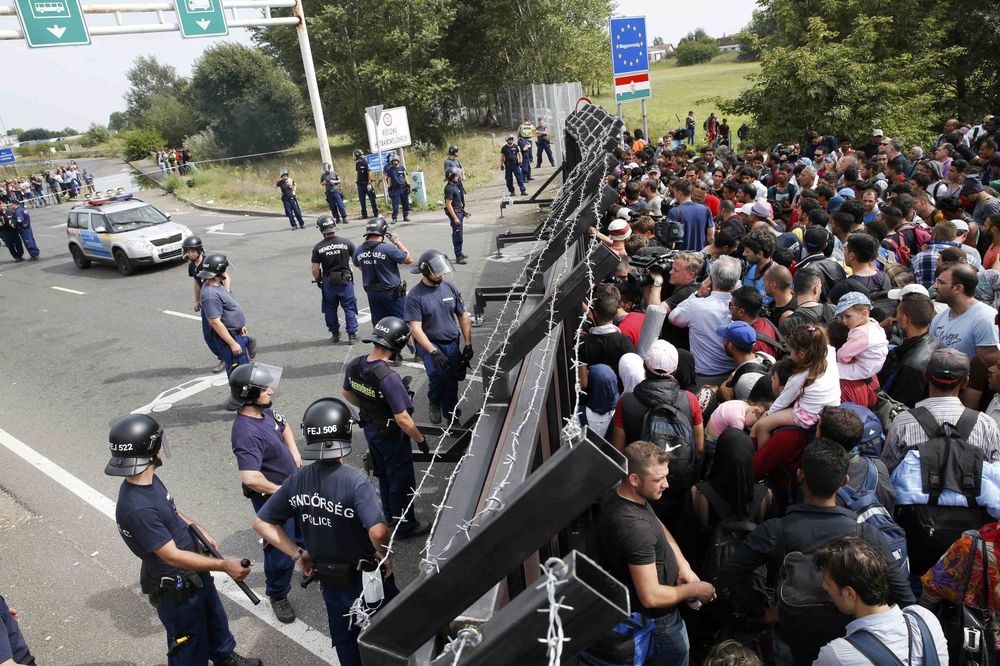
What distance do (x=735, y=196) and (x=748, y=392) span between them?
595 cm

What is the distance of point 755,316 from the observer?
15.9ft

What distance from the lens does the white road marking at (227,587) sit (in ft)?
14.5

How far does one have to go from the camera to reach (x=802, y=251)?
6840 millimetres

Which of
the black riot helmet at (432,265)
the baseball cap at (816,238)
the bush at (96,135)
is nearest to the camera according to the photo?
the baseball cap at (816,238)

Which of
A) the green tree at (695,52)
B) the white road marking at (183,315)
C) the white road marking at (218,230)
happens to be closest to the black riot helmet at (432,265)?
the white road marking at (183,315)

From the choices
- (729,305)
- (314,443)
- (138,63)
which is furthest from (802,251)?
(138,63)

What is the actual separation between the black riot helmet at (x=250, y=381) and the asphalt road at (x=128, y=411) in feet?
5.26

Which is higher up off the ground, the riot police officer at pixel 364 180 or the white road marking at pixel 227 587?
the riot police officer at pixel 364 180

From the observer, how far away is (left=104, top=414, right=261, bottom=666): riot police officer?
3.70 m

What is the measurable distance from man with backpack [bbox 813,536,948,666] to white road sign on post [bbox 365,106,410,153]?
18.2 m

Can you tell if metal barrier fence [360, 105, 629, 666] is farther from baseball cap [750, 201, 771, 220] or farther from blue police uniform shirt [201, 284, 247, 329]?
blue police uniform shirt [201, 284, 247, 329]

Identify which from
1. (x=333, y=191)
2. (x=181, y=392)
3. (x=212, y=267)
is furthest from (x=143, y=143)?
(x=212, y=267)

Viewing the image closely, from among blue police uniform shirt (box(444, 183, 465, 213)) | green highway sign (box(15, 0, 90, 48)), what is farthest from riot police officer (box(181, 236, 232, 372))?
green highway sign (box(15, 0, 90, 48))

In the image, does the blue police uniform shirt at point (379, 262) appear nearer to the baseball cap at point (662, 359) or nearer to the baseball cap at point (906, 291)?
the baseball cap at point (662, 359)
